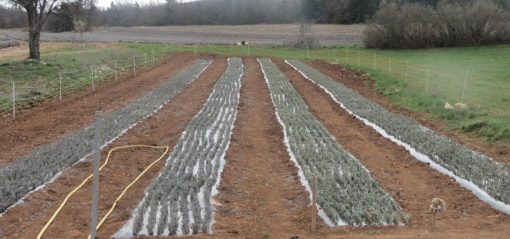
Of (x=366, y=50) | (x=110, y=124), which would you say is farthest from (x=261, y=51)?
(x=110, y=124)

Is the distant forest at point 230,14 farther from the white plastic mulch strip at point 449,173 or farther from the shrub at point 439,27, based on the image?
the white plastic mulch strip at point 449,173

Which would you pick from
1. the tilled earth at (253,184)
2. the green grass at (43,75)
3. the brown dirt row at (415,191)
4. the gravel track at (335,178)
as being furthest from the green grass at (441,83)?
the gravel track at (335,178)

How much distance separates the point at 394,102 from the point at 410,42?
102ft

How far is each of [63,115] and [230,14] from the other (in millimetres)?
94814

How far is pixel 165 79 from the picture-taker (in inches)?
981

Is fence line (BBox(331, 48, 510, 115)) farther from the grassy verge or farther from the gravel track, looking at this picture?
the gravel track

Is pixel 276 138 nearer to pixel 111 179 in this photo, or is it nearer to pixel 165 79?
pixel 111 179

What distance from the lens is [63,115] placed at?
→ 15.2 meters

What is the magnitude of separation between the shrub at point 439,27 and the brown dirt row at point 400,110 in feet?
57.2

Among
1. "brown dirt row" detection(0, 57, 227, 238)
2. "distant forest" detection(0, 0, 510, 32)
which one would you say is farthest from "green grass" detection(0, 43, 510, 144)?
"distant forest" detection(0, 0, 510, 32)

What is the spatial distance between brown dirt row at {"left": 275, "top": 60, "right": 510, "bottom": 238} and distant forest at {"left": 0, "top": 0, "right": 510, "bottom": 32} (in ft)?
222

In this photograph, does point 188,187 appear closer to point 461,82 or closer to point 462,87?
point 462,87

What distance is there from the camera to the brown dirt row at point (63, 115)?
38.9 ft

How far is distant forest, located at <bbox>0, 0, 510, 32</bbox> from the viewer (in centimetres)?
8075
